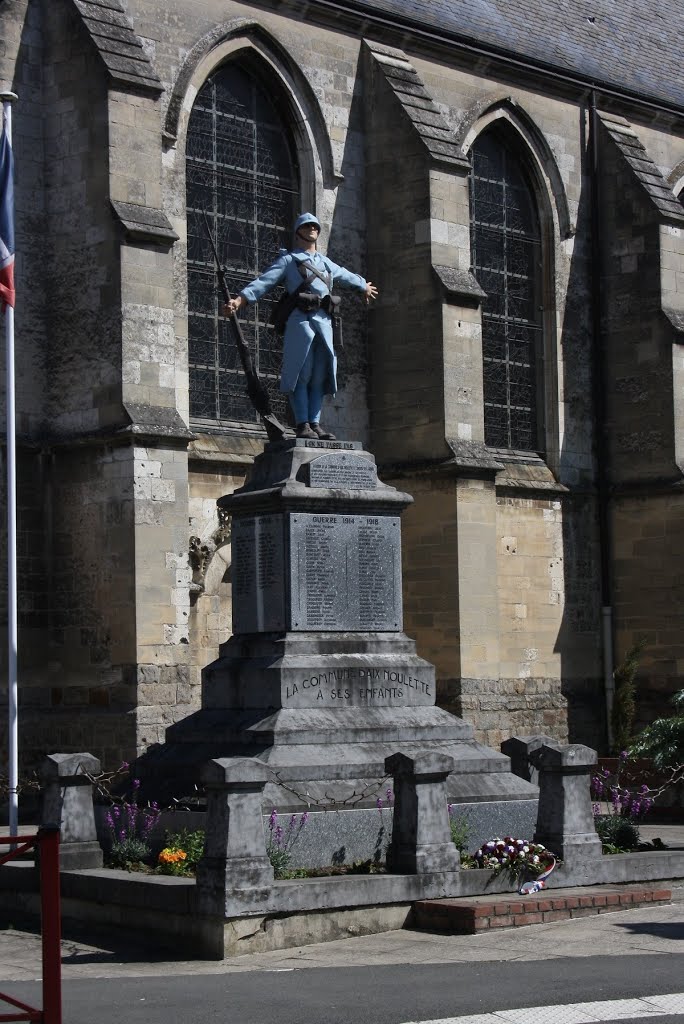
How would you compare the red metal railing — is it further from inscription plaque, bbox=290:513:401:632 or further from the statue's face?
the statue's face

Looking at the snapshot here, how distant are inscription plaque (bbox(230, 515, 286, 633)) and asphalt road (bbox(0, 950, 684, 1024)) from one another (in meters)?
3.79

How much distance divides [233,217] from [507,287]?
5.41 meters

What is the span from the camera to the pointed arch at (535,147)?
2658 cm

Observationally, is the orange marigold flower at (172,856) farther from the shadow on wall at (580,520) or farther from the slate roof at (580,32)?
the slate roof at (580,32)

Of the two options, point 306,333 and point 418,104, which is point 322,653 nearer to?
point 306,333

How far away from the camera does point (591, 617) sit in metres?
27.3

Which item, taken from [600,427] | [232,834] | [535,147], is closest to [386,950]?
[232,834]

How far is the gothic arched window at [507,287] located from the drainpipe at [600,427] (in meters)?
0.98

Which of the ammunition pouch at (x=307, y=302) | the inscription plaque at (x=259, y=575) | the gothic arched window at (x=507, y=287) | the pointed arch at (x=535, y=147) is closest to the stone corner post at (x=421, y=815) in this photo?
the inscription plaque at (x=259, y=575)

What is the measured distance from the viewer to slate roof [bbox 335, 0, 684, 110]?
2622 centimetres

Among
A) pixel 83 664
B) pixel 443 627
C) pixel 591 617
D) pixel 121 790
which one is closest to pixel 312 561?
pixel 121 790

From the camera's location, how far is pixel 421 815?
40.5ft

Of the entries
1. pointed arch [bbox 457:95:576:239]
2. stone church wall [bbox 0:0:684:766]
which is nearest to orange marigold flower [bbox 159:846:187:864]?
stone church wall [bbox 0:0:684:766]

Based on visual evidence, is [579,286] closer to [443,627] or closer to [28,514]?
[443,627]
